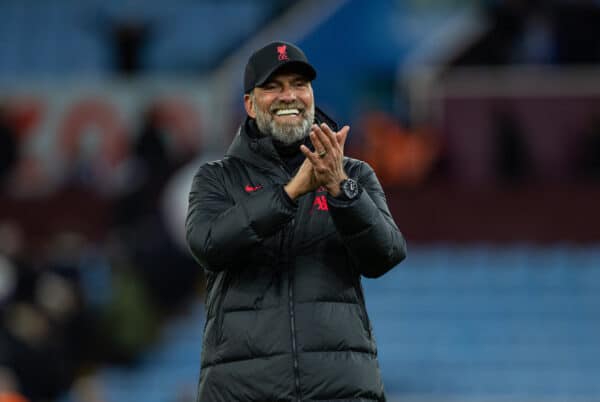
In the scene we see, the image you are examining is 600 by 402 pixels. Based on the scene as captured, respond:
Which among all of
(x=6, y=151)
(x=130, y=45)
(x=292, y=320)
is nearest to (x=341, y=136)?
(x=292, y=320)

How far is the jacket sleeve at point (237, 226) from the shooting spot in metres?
2.87

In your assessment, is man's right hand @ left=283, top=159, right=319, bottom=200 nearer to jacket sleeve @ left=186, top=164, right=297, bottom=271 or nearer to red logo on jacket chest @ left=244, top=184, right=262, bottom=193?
jacket sleeve @ left=186, top=164, right=297, bottom=271

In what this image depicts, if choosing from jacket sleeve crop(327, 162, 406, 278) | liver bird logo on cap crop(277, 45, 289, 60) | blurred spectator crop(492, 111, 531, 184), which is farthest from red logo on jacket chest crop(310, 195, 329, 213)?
blurred spectator crop(492, 111, 531, 184)

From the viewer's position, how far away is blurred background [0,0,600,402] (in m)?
9.38

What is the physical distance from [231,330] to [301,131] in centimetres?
49

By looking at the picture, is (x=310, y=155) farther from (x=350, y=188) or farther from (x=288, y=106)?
(x=288, y=106)

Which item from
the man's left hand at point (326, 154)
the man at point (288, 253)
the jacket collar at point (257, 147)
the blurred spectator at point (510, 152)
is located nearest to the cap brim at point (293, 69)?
the man at point (288, 253)

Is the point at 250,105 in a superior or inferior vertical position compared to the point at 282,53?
inferior

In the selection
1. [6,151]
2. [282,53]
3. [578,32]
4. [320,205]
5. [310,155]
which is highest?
[578,32]

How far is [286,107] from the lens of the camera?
→ 3045 mm

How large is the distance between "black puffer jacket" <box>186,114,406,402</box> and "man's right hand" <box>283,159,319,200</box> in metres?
0.02

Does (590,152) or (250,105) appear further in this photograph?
(590,152)

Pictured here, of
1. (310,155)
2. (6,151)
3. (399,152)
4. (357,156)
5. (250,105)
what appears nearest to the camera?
(310,155)

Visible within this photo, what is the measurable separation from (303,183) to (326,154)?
90 millimetres
